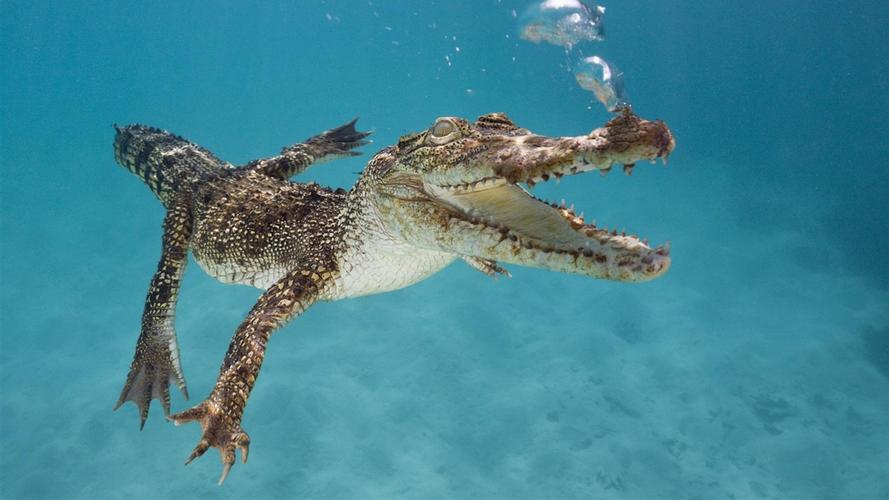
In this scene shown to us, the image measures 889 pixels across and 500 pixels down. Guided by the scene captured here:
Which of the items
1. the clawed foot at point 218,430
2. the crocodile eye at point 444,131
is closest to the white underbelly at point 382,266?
the crocodile eye at point 444,131

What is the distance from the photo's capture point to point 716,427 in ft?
36.5

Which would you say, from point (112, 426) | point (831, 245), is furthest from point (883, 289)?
point (112, 426)

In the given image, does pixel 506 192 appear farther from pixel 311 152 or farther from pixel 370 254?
pixel 311 152

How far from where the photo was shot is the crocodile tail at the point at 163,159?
19.0ft

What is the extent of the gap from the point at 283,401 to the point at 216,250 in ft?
19.6

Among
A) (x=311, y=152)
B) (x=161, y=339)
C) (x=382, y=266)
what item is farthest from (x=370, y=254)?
(x=311, y=152)

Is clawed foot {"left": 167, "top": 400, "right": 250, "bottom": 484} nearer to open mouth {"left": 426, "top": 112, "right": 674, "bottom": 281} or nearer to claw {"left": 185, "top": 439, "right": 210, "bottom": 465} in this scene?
claw {"left": 185, "top": 439, "right": 210, "bottom": 465}

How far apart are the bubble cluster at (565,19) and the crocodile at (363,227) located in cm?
579

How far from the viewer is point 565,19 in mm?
10031

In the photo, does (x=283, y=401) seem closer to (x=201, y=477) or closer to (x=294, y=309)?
(x=201, y=477)

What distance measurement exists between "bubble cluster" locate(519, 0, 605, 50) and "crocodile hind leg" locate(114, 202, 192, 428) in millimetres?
7077

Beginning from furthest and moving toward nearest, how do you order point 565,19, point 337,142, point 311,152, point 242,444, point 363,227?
1. point 565,19
2. point 337,142
3. point 311,152
4. point 363,227
5. point 242,444

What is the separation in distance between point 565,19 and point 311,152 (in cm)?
569

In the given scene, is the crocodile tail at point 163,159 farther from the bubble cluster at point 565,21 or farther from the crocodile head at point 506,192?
the bubble cluster at point 565,21
